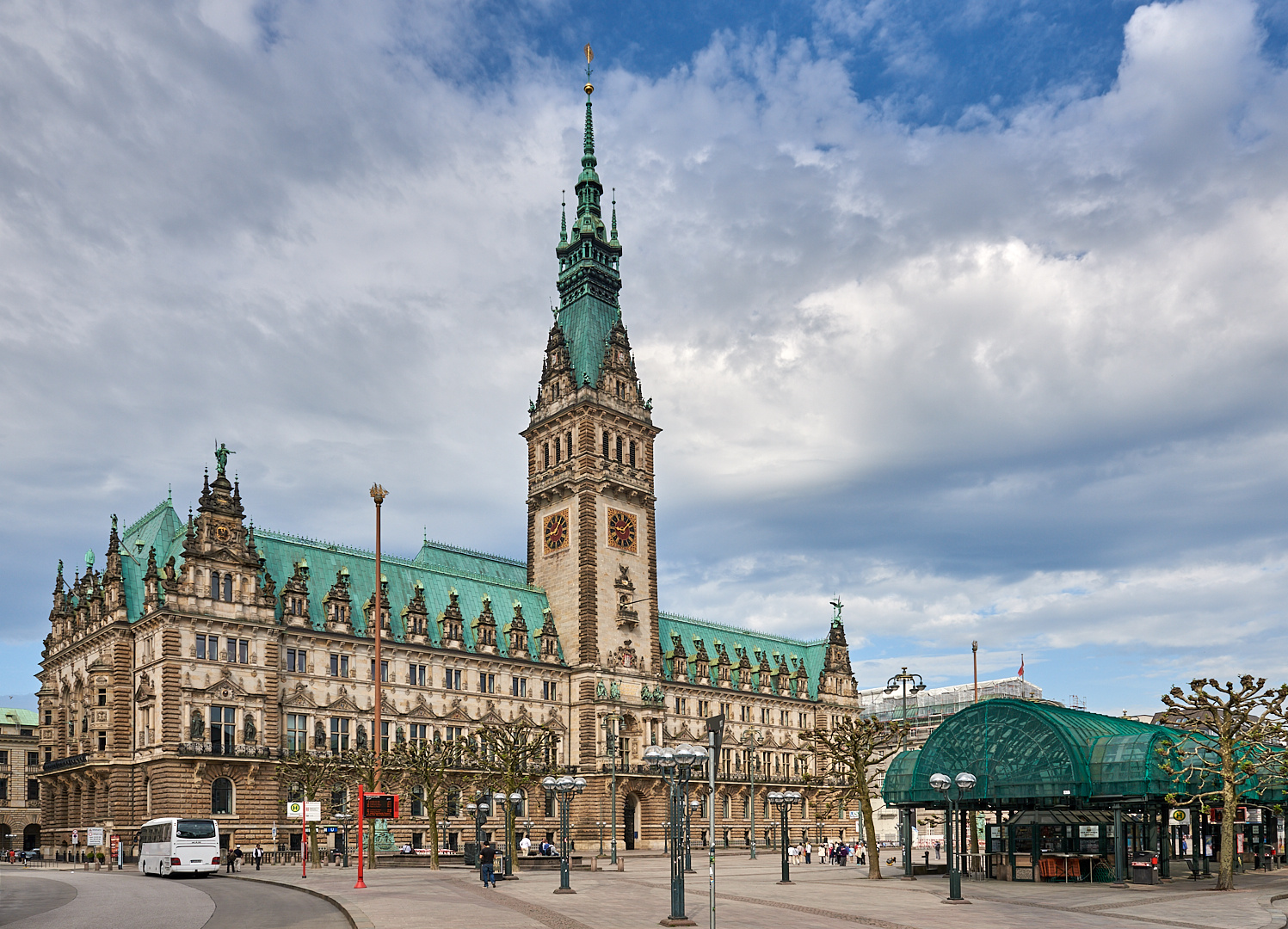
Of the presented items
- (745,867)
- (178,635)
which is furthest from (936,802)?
(178,635)

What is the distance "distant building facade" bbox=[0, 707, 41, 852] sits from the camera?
439ft

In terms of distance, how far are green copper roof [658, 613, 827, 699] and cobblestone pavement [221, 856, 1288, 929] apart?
67.7 meters

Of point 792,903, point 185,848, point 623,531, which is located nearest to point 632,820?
point 623,531

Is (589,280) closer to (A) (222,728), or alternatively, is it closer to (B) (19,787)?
(A) (222,728)

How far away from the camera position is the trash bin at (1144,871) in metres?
53.3

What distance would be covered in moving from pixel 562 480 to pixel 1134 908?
268 ft

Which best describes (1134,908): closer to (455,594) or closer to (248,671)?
(248,671)

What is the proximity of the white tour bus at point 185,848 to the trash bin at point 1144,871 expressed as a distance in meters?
48.8

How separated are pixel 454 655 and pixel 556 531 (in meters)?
20.4

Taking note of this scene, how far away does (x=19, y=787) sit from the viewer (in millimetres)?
136875

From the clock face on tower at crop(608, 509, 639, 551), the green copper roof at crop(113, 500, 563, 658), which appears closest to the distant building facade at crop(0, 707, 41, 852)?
the green copper roof at crop(113, 500, 563, 658)

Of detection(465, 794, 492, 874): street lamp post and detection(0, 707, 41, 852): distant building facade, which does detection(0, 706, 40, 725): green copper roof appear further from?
detection(465, 794, 492, 874): street lamp post

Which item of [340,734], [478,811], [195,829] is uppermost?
[340,734]

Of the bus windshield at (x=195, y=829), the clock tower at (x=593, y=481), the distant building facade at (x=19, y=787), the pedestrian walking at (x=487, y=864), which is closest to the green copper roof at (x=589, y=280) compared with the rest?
the clock tower at (x=593, y=481)
